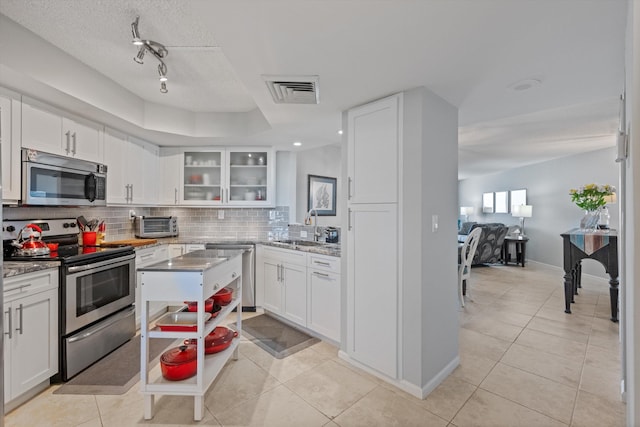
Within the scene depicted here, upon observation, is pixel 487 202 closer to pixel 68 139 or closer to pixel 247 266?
pixel 247 266

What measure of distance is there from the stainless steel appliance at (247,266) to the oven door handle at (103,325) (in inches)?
42.4

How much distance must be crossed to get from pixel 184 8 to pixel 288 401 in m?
2.59

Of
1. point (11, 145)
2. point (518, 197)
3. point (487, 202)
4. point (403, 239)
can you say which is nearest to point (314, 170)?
point (403, 239)

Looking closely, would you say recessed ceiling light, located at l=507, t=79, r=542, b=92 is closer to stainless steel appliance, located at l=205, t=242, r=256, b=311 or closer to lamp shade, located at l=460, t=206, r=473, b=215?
stainless steel appliance, located at l=205, t=242, r=256, b=311

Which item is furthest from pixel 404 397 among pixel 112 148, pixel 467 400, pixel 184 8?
pixel 112 148

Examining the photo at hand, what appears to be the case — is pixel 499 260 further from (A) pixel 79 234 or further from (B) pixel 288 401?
(A) pixel 79 234

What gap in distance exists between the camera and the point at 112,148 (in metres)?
3.20

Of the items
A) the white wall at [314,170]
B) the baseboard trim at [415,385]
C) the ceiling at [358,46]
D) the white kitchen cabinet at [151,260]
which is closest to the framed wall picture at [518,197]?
the white wall at [314,170]

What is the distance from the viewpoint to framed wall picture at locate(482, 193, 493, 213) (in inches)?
330

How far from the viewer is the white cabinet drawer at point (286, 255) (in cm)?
312

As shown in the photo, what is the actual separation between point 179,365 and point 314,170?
11.0 feet

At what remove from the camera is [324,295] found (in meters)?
2.88

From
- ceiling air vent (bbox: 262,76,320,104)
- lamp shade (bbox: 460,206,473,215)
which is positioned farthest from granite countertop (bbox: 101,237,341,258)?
lamp shade (bbox: 460,206,473,215)

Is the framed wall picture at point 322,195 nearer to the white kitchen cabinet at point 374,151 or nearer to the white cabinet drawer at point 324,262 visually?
the white cabinet drawer at point 324,262
